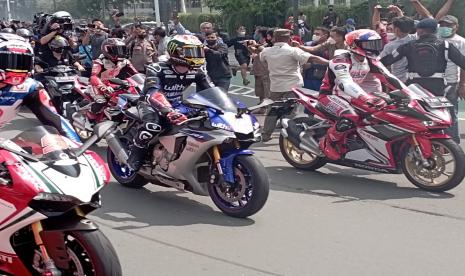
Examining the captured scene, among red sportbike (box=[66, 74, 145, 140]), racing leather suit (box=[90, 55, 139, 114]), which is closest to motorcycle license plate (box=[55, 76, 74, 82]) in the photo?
red sportbike (box=[66, 74, 145, 140])

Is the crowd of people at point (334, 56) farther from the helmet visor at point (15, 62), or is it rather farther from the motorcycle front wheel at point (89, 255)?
the motorcycle front wheel at point (89, 255)

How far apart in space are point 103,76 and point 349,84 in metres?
4.02

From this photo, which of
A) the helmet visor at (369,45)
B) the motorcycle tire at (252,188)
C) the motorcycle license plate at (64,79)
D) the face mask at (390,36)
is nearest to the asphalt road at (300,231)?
the motorcycle tire at (252,188)

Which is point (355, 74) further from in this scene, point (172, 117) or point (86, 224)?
point (86, 224)

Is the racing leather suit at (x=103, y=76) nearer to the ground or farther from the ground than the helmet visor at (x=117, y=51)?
nearer to the ground

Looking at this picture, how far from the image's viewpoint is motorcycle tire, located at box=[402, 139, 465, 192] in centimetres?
659

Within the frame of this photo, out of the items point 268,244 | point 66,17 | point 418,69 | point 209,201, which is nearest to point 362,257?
point 268,244

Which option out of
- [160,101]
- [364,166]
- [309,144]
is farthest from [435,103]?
[160,101]

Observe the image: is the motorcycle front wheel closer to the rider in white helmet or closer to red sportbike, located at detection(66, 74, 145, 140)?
the rider in white helmet

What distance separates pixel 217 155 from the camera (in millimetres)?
5992

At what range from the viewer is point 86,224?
3.63 m

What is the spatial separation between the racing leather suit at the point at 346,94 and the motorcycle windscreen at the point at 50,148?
4.09 metres

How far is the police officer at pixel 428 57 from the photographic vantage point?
8125mm

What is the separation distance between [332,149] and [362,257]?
2.69m
